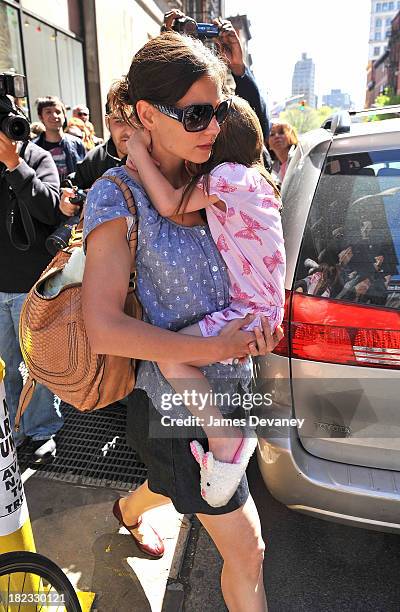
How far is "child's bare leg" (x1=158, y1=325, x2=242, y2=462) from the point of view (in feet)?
5.07

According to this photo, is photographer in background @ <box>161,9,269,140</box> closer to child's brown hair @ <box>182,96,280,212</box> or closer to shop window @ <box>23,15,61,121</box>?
child's brown hair @ <box>182,96,280,212</box>

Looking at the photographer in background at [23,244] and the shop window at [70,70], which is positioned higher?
the shop window at [70,70]

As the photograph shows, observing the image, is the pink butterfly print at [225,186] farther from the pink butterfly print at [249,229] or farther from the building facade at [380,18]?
the building facade at [380,18]

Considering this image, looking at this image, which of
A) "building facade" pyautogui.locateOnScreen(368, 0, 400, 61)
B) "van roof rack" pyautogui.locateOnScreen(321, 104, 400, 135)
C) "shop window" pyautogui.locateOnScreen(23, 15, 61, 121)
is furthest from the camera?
"building facade" pyautogui.locateOnScreen(368, 0, 400, 61)

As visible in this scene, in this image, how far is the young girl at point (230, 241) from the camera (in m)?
1.54

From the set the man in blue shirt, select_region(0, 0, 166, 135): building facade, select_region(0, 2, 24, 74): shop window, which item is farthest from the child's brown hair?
select_region(0, 2, 24, 74): shop window

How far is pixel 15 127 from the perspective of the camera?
2174mm

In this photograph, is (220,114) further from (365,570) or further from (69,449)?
(69,449)

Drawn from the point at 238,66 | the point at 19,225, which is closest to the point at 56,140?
the point at 238,66

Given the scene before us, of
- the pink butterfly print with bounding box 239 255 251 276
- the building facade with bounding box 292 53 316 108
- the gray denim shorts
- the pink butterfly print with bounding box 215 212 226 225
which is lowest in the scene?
the gray denim shorts

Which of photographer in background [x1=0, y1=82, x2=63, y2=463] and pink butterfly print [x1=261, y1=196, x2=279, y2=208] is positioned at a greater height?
pink butterfly print [x1=261, y1=196, x2=279, y2=208]

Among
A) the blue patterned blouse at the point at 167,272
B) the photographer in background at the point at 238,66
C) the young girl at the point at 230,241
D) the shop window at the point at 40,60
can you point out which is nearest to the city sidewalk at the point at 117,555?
the young girl at the point at 230,241

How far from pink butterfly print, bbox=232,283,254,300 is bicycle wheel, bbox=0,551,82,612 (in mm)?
1040

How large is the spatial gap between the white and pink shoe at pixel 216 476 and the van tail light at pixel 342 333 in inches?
22.5
